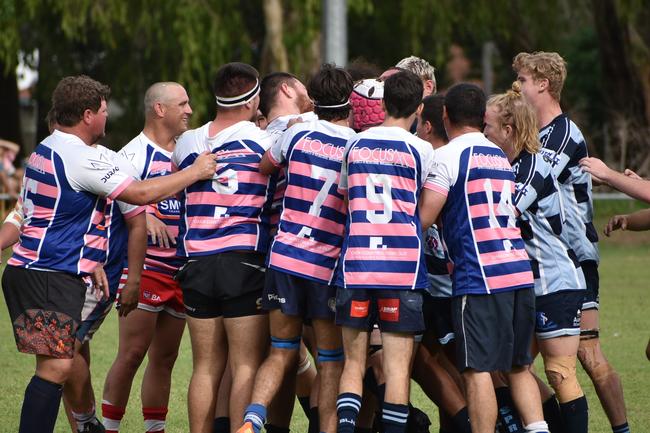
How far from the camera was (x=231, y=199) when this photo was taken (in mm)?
6246

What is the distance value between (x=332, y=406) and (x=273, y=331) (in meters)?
0.52

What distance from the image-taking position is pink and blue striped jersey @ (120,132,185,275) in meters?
7.10

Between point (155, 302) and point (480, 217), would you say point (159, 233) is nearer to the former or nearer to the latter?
point (155, 302)

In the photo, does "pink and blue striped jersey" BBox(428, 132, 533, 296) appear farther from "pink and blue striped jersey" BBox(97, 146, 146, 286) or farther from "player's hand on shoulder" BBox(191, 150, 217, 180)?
"pink and blue striped jersey" BBox(97, 146, 146, 286)

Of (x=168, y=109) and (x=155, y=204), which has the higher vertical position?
(x=168, y=109)

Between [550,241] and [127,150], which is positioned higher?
[127,150]

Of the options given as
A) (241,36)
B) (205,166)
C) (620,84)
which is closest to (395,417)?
(205,166)

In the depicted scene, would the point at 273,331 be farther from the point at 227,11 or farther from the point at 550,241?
the point at 227,11

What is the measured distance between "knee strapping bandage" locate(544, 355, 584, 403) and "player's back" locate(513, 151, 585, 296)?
0.39m

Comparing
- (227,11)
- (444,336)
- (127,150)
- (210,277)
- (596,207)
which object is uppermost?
(227,11)

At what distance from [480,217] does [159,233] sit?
2154 millimetres

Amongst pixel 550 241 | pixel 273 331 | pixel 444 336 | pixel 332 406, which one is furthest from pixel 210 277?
pixel 550 241

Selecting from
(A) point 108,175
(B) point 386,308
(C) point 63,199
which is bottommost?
(B) point 386,308

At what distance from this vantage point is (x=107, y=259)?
652cm
